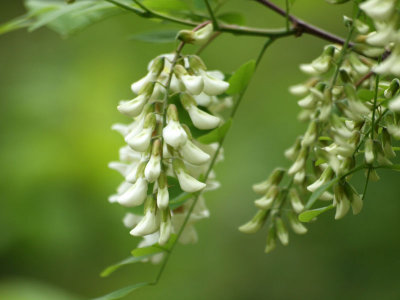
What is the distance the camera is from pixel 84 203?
7.88 feet

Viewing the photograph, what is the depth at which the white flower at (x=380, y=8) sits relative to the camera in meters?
0.47

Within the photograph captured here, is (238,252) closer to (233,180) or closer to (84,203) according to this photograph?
(233,180)

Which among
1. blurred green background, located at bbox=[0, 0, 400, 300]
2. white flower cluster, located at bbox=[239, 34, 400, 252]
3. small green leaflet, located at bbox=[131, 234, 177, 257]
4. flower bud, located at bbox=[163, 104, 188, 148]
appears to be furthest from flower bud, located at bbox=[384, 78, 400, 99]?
blurred green background, located at bbox=[0, 0, 400, 300]

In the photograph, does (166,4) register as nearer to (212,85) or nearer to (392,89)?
(212,85)

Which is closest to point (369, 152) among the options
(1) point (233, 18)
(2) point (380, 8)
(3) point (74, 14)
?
(2) point (380, 8)

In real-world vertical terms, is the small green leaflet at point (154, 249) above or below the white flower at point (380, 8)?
below

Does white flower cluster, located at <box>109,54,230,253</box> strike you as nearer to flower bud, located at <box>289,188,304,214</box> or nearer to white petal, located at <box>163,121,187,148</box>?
white petal, located at <box>163,121,187,148</box>

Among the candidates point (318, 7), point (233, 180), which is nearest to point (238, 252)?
point (233, 180)

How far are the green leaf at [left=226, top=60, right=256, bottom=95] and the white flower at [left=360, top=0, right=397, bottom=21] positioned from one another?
13.6 inches

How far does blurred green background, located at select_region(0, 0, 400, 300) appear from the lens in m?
2.30

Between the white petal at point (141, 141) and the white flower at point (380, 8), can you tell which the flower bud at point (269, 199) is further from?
the white flower at point (380, 8)

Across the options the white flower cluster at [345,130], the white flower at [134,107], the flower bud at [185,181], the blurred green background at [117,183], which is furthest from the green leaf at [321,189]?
the blurred green background at [117,183]

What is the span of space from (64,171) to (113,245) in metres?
0.45

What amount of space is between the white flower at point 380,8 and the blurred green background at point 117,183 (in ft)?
5.47
